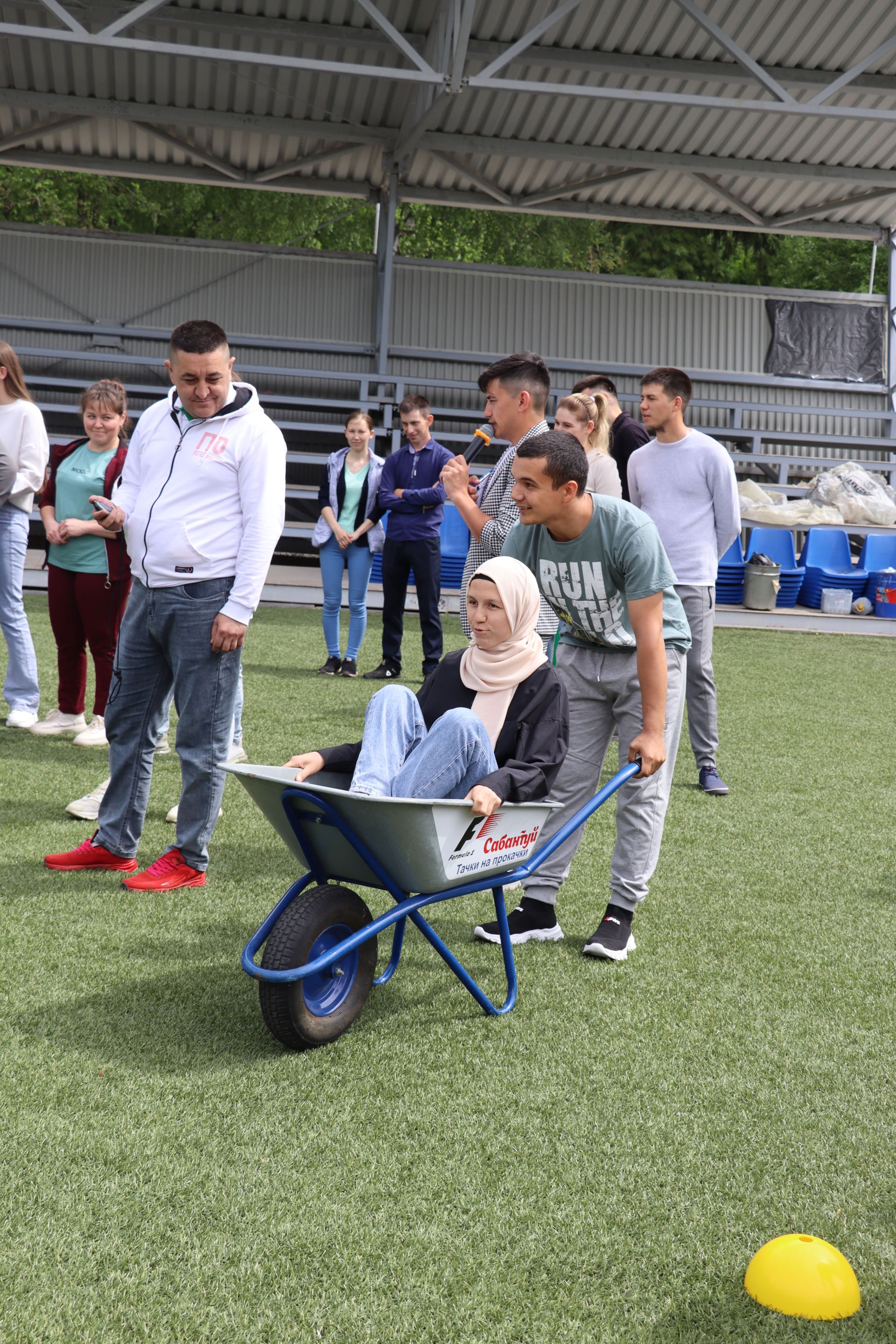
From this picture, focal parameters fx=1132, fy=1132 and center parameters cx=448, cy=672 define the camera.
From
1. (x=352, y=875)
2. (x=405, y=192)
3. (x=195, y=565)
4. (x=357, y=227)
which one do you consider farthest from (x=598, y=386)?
(x=357, y=227)

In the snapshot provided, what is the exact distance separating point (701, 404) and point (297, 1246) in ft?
52.6

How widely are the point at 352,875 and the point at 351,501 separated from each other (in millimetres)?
5991

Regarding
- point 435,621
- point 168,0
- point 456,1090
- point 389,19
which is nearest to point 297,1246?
point 456,1090

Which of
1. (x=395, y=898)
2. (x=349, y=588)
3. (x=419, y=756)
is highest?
(x=349, y=588)

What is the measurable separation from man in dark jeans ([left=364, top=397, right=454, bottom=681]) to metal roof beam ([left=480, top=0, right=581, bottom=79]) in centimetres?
491

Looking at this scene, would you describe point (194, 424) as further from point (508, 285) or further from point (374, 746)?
point (508, 285)

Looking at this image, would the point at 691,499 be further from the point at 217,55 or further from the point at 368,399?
the point at 368,399

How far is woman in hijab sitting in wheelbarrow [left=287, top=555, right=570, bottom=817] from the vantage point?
2.97 metres

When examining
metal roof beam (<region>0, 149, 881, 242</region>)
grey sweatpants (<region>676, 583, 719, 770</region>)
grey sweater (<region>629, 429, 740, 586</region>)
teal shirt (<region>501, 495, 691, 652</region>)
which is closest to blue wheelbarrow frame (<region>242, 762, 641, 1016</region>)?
teal shirt (<region>501, 495, 691, 652</region>)

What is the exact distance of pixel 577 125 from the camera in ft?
47.3

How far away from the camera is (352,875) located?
300cm

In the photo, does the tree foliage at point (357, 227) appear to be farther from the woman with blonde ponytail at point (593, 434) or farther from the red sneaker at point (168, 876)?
the red sneaker at point (168, 876)

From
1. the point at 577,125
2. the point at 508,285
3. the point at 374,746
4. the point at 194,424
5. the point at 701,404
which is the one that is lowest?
the point at 374,746

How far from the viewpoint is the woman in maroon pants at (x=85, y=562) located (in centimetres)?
561
